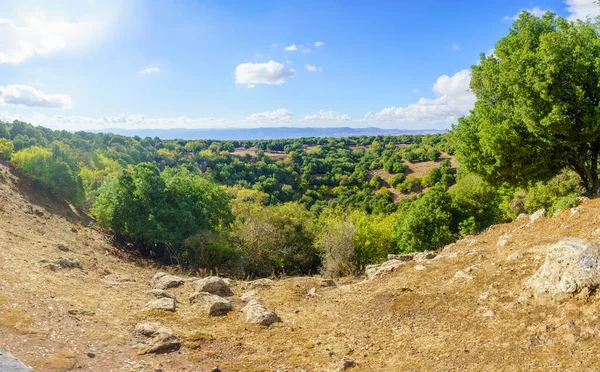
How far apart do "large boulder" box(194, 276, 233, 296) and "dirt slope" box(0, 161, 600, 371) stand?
498 mm

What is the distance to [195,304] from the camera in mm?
11305

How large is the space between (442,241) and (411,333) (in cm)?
2054

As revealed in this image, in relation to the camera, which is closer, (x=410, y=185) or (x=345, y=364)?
(x=345, y=364)

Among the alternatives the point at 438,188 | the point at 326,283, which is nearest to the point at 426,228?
the point at 438,188

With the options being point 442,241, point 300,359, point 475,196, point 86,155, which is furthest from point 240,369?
point 86,155

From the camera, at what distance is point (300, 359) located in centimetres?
773

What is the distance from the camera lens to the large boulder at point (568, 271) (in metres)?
7.56

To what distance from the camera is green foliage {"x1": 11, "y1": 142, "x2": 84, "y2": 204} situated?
35969mm

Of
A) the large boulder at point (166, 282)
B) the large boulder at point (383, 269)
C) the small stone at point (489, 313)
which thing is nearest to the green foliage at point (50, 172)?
the large boulder at point (166, 282)

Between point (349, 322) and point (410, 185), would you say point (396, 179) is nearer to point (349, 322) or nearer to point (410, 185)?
point (410, 185)

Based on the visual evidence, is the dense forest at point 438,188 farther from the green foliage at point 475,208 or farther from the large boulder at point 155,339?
the large boulder at point 155,339

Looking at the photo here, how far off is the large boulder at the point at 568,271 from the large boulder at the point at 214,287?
920 centimetres

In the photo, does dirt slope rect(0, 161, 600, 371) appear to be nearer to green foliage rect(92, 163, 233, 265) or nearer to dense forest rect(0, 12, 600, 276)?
dense forest rect(0, 12, 600, 276)

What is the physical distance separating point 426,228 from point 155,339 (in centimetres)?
2409
